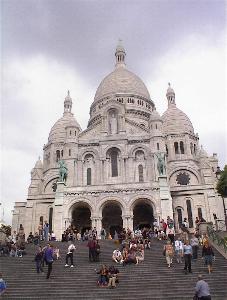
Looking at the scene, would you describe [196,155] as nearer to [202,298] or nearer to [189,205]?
[189,205]

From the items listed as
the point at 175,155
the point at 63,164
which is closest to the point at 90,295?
the point at 63,164

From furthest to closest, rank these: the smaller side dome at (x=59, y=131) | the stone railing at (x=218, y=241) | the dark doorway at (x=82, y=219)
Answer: the smaller side dome at (x=59, y=131) → the dark doorway at (x=82, y=219) → the stone railing at (x=218, y=241)

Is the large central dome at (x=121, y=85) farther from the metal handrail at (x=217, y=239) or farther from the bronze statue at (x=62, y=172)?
the metal handrail at (x=217, y=239)

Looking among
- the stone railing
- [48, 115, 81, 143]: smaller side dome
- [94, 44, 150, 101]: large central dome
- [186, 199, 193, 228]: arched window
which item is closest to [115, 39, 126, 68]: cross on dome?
[94, 44, 150, 101]: large central dome

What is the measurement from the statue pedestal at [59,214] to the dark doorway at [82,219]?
3.27 meters

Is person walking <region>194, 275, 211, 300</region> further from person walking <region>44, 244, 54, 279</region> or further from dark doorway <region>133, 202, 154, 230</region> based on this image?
dark doorway <region>133, 202, 154, 230</region>

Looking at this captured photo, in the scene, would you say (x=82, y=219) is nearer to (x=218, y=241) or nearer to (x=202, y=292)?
(x=218, y=241)

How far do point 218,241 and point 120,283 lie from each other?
8350mm

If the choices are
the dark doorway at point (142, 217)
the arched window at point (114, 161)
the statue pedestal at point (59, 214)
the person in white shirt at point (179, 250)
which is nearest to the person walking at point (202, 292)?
the person in white shirt at point (179, 250)

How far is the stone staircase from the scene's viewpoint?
16031 mm

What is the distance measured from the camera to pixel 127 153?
42094mm

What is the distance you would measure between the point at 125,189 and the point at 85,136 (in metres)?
9.66

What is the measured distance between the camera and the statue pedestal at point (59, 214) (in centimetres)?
3691

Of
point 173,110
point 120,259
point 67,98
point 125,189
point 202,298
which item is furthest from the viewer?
point 67,98
